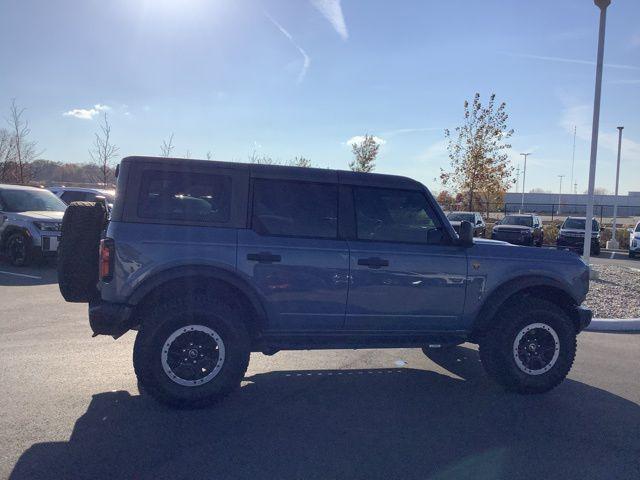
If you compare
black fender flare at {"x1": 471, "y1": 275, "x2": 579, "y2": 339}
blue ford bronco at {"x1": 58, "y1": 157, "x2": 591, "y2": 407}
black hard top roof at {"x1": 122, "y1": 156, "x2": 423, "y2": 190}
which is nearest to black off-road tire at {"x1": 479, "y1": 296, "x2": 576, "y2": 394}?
blue ford bronco at {"x1": 58, "y1": 157, "x2": 591, "y2": 407}

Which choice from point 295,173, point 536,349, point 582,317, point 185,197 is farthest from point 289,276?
point 582,317

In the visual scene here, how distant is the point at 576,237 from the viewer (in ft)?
82.0

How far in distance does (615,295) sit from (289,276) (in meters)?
9.06

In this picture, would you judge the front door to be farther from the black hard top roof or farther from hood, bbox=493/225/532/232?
hood, bbox=493/225/532/232

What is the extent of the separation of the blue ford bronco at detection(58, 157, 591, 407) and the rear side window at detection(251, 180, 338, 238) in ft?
0.03

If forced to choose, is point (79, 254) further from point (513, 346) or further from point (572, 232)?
point (572, 232)

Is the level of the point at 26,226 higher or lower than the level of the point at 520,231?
Answer: lower

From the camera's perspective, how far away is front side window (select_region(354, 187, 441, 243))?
17.2ft

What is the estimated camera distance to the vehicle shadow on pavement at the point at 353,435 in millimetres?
3707

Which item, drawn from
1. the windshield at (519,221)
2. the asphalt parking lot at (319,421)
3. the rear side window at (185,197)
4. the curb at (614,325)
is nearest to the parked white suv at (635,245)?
the windshield at (519,221)

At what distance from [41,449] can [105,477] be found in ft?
2.20

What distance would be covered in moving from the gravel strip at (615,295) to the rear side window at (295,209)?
634cm

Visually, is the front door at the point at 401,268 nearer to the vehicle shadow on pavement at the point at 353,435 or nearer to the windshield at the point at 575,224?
the vehicle shadow on pavement at the point at 353,435

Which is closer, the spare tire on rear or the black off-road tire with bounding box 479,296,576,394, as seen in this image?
the spare tire on rear
